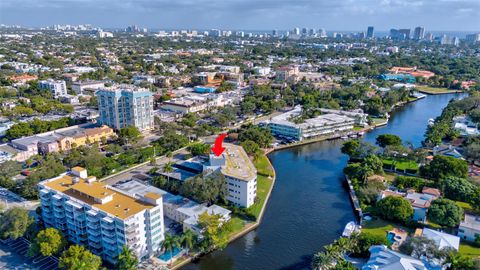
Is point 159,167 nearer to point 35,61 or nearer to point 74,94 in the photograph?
point 74,94

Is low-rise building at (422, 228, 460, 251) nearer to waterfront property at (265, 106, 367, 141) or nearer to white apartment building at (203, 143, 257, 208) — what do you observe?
white apartment building at (203, 143, 257, 208)

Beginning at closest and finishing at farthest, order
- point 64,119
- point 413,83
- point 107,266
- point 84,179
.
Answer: point 107,266 < point 84,179 < point 64,119 < point 413,83

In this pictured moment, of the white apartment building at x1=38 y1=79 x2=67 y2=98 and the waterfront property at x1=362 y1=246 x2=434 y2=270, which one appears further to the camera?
the white apartment building at x1=38 y1=79 x2=67 y2=98

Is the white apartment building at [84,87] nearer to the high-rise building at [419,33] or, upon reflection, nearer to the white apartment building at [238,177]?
the white apartment building at [238,177]

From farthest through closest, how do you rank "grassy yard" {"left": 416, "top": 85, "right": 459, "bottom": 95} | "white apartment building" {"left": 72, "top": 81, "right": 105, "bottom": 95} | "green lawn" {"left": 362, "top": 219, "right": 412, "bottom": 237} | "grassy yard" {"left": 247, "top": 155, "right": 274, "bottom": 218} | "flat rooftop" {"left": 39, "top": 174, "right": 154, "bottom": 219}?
"grassy yard" {"left": 416, "top": 85, "right": 459, "bottom": 95}
"white apartment building" {"left": 72, "top": 81, "right": 105, "bottom": 95}
"grassy yard" {"left": 247, "top": 155, "right": 274, "bottom": 218}
"green lawn" {"left": 362, "top": 219, "right": 412, "bottom": 237}
"flat rooftop" {"left": 39, "top": 174, "right": 154, "bottom": 219}

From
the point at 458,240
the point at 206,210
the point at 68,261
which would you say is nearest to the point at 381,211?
the point at 458,240

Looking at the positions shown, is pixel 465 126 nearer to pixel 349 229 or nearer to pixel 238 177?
pixel 349 229

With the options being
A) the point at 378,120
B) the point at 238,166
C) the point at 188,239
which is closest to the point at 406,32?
the point at 378,120

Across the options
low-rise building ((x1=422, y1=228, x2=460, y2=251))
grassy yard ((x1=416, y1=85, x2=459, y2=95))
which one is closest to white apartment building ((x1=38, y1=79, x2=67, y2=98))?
low-rise building ((x1=422, y1=228, x2=460, y2=251))
